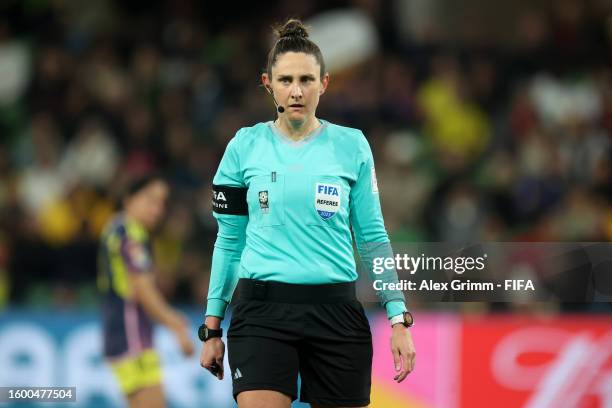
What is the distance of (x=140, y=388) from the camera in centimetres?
704

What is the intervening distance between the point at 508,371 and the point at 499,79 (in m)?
4.36

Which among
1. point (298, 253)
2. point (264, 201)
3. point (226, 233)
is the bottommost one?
point (298, 253)

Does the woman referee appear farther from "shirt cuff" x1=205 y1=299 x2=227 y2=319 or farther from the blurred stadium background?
the blurred stadium background

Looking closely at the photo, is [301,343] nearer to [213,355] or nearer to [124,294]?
[213,355]

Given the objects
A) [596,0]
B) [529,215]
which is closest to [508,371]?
[529,215]

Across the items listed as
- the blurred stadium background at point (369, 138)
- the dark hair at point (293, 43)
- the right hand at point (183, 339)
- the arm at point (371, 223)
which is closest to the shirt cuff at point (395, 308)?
the arm at point (371, 223)

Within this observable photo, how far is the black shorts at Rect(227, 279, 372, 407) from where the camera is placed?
171 inches

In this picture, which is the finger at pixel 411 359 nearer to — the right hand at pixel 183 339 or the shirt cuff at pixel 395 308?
the shirt cuff at pixel 395 308

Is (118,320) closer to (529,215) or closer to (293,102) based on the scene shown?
(293,102)

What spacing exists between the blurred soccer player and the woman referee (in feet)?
8.31

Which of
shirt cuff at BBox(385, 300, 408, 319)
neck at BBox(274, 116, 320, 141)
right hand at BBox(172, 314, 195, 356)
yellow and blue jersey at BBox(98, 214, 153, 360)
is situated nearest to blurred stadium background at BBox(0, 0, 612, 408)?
yellow and blue jersey at BBox(98, 214, 153, 360)

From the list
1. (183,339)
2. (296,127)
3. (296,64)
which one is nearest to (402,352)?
(296,127)

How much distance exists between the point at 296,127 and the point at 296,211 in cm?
36

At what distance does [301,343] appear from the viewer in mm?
4410
